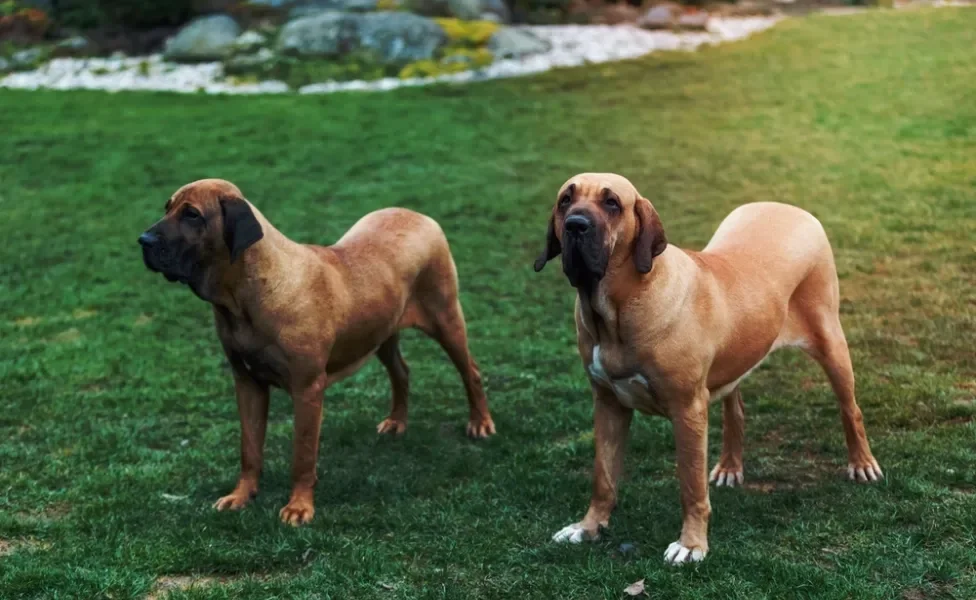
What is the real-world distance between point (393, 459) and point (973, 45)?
16225 millimetres

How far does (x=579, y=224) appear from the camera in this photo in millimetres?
4406

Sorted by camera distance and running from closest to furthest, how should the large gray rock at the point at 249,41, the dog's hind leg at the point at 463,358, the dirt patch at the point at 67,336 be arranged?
1. the dog's hind leg at the point at 463,358
2. the dirt patch at the point at 67,336
3. the large gray rock at the point at 249,41

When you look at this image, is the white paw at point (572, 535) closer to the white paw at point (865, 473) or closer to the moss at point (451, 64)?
the white paw at point (865, 473)

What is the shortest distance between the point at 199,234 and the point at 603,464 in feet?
7.65

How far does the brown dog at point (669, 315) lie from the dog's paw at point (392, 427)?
2086mm

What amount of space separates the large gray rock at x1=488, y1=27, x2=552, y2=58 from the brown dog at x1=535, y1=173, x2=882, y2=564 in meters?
14.7

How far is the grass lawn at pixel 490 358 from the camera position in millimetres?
4871

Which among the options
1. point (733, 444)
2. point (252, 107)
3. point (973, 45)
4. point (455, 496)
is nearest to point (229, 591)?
point (455, 496)

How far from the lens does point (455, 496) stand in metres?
5.79

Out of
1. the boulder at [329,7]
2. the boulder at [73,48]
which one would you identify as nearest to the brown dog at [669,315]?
the boulder at [329,7]

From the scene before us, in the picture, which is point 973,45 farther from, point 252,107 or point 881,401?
point 881,401

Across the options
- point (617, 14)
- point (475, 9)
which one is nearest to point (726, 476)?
point (475, 9)

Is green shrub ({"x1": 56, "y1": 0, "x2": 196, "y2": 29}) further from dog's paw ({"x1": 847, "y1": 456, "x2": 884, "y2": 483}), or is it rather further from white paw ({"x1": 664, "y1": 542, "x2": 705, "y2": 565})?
white paw ({"x1": 664, "y1": 542, "x2": 705, "y2": 565})

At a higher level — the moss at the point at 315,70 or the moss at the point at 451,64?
the moss at the point at 451,64
